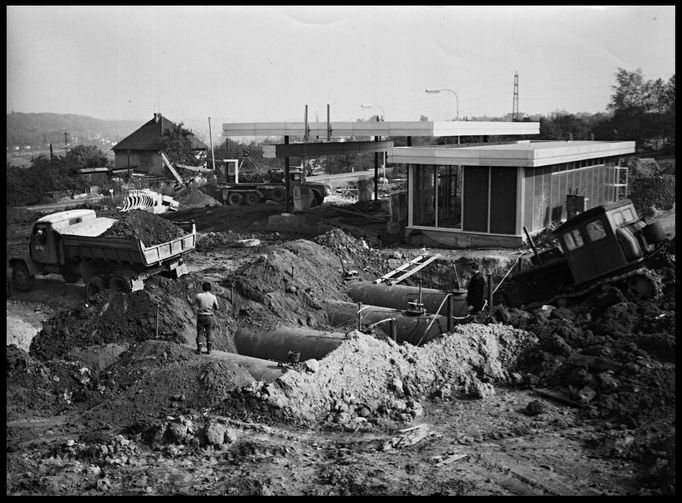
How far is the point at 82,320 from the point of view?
1692 cm

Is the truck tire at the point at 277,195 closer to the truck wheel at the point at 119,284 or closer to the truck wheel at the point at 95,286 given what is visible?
the truck wheel at the point at 95,286

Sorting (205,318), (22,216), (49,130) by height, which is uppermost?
(49,130)

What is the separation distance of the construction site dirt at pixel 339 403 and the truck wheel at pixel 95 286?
2074 millimetres

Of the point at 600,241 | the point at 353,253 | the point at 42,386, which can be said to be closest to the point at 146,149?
the point at 353,253

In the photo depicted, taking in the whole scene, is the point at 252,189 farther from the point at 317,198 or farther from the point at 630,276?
the point at 630,276

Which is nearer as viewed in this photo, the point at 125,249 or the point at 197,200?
the point at 125,249

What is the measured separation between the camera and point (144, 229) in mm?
22547

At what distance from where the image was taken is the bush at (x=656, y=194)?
33812mm

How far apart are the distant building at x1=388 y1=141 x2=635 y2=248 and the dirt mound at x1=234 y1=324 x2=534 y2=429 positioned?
10.0 m

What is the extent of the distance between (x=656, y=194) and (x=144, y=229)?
2286cm

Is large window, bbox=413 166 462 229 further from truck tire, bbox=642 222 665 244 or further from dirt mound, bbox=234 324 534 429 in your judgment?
dirt mound, bbox=234 324 534 429

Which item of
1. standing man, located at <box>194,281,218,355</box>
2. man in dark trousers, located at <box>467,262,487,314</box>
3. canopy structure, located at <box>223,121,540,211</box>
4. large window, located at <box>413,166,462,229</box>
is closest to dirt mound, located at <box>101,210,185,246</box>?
standing man, located at <box>194,281,218,355</box>

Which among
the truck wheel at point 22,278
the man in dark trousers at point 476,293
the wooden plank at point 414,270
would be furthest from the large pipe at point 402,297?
the truck wheel at point 22,278

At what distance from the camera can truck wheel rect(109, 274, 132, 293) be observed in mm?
20703
